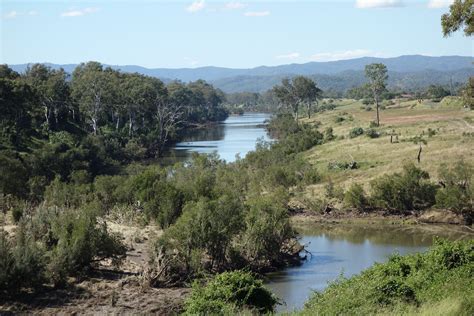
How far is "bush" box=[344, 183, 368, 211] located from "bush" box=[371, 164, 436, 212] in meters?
1.26

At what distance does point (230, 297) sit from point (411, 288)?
6.11 m

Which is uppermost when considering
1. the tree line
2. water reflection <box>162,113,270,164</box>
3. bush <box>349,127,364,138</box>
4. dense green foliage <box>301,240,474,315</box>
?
the tree line

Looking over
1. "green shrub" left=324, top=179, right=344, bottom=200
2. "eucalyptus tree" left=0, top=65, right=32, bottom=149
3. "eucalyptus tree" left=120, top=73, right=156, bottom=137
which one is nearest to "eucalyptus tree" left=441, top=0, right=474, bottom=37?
"green shrub" left=324, top=179, right=344, bottom=200

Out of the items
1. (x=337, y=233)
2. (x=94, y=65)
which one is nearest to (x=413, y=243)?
(x=337, y=233)

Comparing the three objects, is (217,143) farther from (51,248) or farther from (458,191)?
(51,248)

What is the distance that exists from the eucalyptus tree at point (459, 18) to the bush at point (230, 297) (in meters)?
11.7

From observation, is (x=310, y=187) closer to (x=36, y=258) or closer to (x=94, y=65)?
(x=36, y=258)

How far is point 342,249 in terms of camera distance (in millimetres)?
41656

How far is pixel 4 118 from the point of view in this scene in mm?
71812

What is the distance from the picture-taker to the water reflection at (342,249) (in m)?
32.5

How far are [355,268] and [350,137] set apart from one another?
49.2 metres

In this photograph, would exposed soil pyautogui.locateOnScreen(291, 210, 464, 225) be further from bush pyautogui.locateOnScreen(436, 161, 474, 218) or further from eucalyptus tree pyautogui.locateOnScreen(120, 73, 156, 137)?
eucalyptus tree pyautogui.locateOnScreen(120, 73, 156, 137)

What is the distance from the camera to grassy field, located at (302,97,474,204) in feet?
193

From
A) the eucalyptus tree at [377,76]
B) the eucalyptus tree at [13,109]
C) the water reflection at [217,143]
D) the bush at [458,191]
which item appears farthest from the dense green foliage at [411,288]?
the eucalyptus tree at [377,76]
